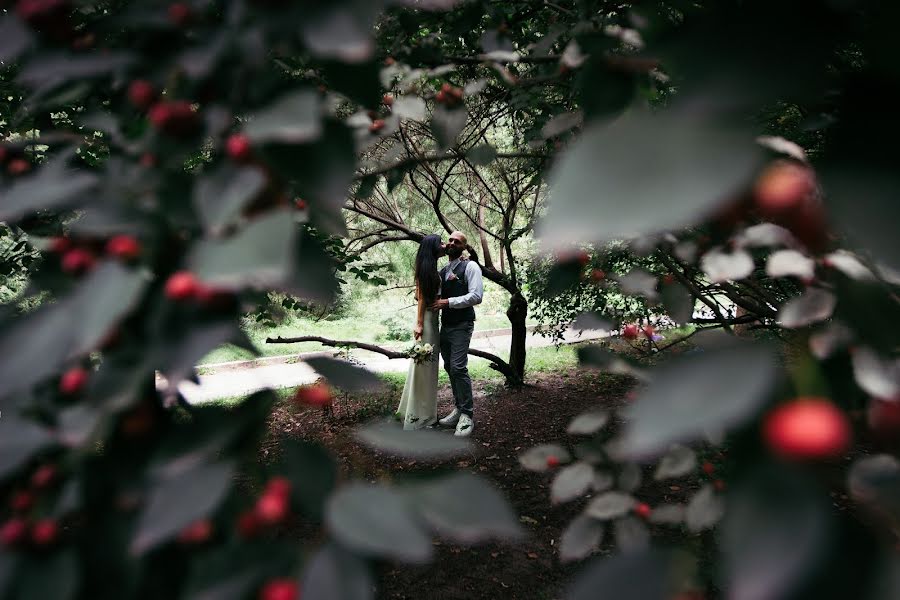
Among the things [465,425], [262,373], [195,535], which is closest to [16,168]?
[195,535]

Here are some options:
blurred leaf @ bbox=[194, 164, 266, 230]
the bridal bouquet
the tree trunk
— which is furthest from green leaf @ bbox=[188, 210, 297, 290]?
the tree trunk

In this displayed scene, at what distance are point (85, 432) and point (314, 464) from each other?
0.66 ft

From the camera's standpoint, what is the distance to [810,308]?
614mm

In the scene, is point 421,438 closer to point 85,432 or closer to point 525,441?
point 85,432

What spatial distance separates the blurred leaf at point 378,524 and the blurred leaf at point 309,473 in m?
0.10

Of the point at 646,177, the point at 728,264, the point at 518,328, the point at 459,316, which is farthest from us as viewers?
the point at 518,328

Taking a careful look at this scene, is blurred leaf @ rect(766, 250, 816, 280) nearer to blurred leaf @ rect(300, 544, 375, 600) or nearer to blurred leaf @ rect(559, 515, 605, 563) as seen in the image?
blurred leaf @ rect(559, 515, 605, 563)

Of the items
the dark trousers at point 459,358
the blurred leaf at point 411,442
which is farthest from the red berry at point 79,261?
the dark trousers at point 459,358

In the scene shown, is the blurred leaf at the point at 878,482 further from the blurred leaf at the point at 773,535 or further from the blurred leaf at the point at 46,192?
the blurred leaf at the point at 46,192

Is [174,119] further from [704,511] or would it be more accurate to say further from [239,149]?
[704,511]

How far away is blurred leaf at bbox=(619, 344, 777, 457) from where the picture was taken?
10.6 inches

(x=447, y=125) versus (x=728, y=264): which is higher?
(x=447, y=125)

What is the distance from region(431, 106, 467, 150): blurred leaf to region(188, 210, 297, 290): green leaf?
0.70 meters

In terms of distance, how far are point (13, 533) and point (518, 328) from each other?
5141 mm
